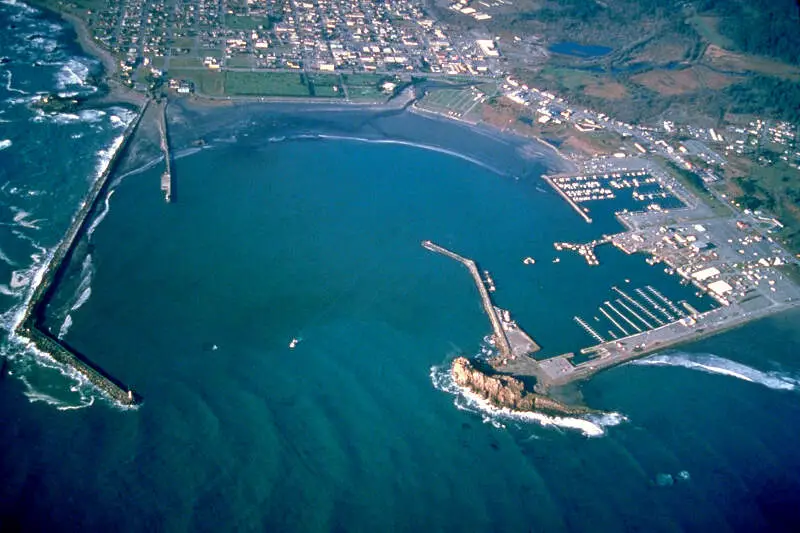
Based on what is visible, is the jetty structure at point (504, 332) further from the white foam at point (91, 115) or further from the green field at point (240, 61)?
the green field at point (240, 61)

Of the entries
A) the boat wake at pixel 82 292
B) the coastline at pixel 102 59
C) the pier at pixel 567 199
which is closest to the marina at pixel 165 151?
the coastline at pixel 102 59

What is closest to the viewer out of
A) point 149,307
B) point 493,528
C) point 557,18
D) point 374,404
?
point 493,528

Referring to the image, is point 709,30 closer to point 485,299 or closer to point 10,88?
point 485,299

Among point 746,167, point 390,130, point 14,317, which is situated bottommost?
point 14,317

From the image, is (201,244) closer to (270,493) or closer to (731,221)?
(270,493)

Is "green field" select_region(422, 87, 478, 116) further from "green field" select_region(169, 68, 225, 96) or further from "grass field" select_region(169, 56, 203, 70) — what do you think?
"grass field" select_region(169, 56, 203, 70)

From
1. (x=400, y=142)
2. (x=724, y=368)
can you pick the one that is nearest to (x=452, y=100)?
(x=400, y=142)

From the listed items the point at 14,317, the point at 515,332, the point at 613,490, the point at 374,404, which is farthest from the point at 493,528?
the point at 14,317
